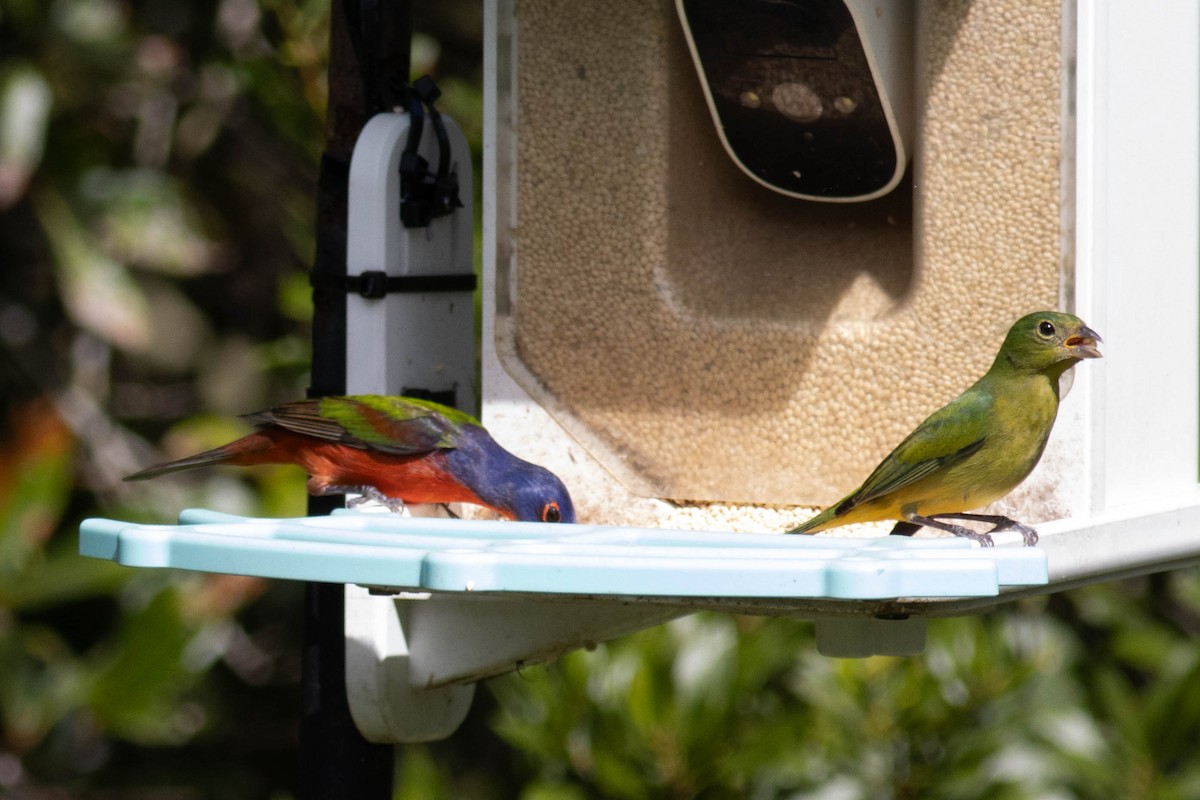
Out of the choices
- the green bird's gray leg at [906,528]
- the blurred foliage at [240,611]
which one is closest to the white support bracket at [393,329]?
the green bird's gray leg at [906,528]

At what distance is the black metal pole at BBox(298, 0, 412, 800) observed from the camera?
2.42 m

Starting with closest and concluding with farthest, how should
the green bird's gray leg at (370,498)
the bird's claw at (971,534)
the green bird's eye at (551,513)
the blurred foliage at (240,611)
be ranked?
the bird's claw at (971,534) < the green bird's eye at (551,513) < the green bird's gray leg at (370,498) < the blurred foliage at (240,611)

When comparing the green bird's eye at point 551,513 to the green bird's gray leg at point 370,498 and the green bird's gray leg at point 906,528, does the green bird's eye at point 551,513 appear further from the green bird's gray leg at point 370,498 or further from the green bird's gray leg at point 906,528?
the green bird's gray leg at point 906,528

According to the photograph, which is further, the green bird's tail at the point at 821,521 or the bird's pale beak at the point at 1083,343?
the green bird's tail at the point at 821,521

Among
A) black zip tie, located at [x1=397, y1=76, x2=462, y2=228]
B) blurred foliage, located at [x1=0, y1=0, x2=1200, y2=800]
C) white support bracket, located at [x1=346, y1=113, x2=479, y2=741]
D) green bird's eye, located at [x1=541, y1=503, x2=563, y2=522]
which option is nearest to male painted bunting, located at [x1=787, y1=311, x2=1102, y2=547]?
green bird's eye, located at [x1=541, y1=503, x2=563, y2=522]

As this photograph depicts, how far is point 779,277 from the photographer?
2.55 meters

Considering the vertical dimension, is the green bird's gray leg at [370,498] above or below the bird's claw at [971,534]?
above

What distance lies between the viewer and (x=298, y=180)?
488 centimetres

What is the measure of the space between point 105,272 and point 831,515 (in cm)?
256

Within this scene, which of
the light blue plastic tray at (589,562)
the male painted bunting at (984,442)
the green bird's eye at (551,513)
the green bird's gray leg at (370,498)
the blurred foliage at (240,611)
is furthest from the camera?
the blurred foliage at (240,611)

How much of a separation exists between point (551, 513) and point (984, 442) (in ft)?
2.08

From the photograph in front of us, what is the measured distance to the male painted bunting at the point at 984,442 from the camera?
2143 mm

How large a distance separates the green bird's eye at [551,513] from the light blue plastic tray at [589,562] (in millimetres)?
626

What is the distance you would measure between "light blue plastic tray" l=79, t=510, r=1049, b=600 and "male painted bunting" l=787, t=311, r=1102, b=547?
513 millimetres
